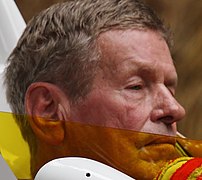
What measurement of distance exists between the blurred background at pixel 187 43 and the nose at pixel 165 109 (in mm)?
97

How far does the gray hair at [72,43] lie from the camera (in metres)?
0.59

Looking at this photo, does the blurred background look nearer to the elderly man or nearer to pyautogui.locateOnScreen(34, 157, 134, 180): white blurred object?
the elderly man

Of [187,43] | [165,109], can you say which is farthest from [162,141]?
[187,43]

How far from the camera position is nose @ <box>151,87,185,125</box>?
540 millimetres

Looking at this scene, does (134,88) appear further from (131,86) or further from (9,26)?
(9,26)

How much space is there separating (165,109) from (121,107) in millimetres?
44

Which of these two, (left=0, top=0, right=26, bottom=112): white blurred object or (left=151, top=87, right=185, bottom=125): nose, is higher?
(left=0, top=0, right=26, bottom=112): white blurred object

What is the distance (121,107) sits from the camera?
0.57 m

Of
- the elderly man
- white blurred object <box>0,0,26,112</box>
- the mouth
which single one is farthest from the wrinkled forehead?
white blurred object <box>0,0,26,112</box>

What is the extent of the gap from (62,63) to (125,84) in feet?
0.20

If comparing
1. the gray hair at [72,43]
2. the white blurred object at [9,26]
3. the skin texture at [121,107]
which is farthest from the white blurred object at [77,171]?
the white blurred object at [9,26]

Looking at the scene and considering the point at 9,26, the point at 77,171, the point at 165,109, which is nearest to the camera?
the point at 77,171

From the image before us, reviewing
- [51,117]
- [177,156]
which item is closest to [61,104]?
[51,117]

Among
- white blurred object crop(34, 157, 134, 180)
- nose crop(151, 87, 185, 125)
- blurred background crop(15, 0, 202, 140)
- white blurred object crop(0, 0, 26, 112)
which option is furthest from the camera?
white blurred object crop(0, 0, 26, 112)
